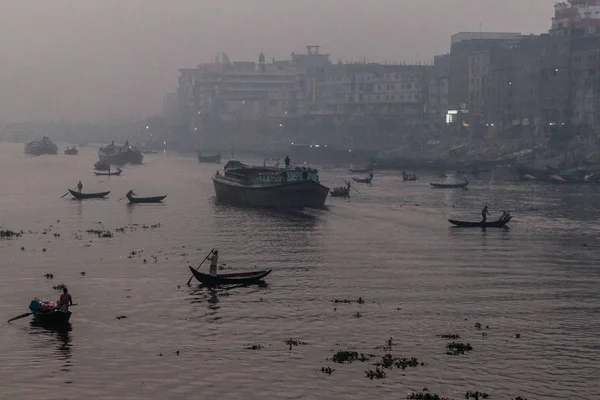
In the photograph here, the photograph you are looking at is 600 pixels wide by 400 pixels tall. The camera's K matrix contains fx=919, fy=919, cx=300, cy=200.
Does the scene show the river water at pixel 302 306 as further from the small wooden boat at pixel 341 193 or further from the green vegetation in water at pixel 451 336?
the small wooden boat at pixel 341 193

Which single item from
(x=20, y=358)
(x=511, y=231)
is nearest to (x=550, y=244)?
(x=511, y=231)

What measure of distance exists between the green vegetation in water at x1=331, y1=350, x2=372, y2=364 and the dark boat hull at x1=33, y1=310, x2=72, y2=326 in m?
11.8

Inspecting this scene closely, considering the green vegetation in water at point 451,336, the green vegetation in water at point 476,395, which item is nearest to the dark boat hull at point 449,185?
the green vegetation in water at point 451,336

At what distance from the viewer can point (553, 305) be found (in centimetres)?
4459

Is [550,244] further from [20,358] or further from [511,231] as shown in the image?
[20,358]

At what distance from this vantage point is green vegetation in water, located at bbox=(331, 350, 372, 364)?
112ft

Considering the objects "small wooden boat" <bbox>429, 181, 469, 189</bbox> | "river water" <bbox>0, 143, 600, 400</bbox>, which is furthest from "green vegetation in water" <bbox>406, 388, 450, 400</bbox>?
"small wooden boat" <bbox>429, 181, 469, 189</bbox>

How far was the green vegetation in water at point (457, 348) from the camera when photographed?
116ft

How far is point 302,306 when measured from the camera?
43.5 metres

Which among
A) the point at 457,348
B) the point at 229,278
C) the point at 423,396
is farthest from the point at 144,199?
the point at 423,396

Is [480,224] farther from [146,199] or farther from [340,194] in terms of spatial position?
[146,199]

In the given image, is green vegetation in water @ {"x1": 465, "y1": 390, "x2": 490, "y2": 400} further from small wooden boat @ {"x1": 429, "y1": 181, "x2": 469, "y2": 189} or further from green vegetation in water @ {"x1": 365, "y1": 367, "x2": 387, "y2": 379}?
small wooden boat @ {"x1": 429, "y1": 181, "x2": 469, "y2": 189}

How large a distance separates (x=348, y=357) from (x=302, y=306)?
938cm

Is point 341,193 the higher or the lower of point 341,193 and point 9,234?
the higher
